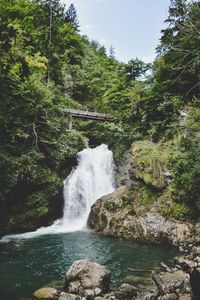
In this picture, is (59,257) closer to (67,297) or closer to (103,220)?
(67,297)

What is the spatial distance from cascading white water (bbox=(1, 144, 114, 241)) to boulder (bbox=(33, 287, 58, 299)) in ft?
29.8

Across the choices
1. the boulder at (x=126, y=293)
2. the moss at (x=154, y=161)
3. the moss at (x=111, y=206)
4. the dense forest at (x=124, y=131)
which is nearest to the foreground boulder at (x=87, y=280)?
the boulder at (x=126, y=293)

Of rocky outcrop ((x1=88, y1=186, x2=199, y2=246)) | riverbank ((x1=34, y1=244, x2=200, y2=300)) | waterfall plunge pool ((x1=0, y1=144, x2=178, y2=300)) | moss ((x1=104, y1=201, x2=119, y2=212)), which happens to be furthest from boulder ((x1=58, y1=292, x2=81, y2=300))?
moss ((x1=104, y1=201, x2=119, y2=212))

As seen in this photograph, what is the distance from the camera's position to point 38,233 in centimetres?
1827

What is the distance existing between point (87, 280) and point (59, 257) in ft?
13.8

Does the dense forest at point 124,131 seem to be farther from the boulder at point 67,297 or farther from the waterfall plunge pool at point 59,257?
the boulder at point 67,297

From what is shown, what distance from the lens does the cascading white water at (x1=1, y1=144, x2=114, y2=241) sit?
67.8 feet

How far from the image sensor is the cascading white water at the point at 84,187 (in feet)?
67.8

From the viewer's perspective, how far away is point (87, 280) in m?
9.74

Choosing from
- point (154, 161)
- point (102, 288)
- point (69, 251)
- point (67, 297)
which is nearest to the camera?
point (67, 297)

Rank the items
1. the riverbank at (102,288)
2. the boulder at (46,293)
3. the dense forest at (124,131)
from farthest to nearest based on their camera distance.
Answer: the dense forest at (124,131), the boulder at (46,293), the riverbank at (102,288)

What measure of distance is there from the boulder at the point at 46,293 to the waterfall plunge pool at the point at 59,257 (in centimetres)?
24

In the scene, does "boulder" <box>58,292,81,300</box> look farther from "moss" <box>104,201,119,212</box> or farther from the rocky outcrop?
"moss" <box>104,201,119,212</box>

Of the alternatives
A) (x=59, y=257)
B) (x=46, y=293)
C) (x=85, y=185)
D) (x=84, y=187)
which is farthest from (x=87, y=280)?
(x=85, y=185)
